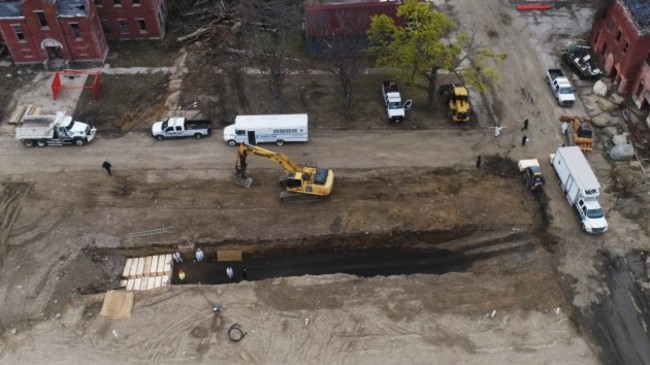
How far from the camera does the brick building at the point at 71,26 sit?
164ft

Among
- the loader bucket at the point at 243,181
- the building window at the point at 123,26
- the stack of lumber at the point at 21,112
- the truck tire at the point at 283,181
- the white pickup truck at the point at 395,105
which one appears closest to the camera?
the truck tire at the point at 283,181

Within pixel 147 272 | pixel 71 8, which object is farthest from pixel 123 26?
pixel 147 272

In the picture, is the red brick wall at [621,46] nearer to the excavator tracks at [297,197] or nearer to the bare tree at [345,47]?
the bare tree at [345,47]

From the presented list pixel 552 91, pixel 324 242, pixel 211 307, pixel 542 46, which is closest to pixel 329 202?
pixel 324 242

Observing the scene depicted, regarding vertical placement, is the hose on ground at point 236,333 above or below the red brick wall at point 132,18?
below

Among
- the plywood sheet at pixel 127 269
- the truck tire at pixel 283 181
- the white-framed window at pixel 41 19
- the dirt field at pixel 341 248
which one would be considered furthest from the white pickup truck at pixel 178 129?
the white-framed window at pixel 41 19

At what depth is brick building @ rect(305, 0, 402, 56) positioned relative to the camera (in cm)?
5053

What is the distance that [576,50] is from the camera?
51938 millimetres

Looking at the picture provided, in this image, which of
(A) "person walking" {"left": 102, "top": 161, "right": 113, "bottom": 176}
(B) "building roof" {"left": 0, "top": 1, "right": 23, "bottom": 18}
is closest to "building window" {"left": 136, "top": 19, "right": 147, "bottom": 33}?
(B) "building roof" {"left": 0, "top": 1, "right": 23, "bottom": 18}

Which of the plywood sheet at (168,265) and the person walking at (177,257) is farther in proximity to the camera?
the person walking at (177,257)

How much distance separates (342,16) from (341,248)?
23.6m

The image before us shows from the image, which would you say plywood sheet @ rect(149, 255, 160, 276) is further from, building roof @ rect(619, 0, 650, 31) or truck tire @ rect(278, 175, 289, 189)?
building roof @ rect(619, 0, 650, 31)

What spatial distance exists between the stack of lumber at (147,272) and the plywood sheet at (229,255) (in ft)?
10.6

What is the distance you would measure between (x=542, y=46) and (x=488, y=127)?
14.3m
